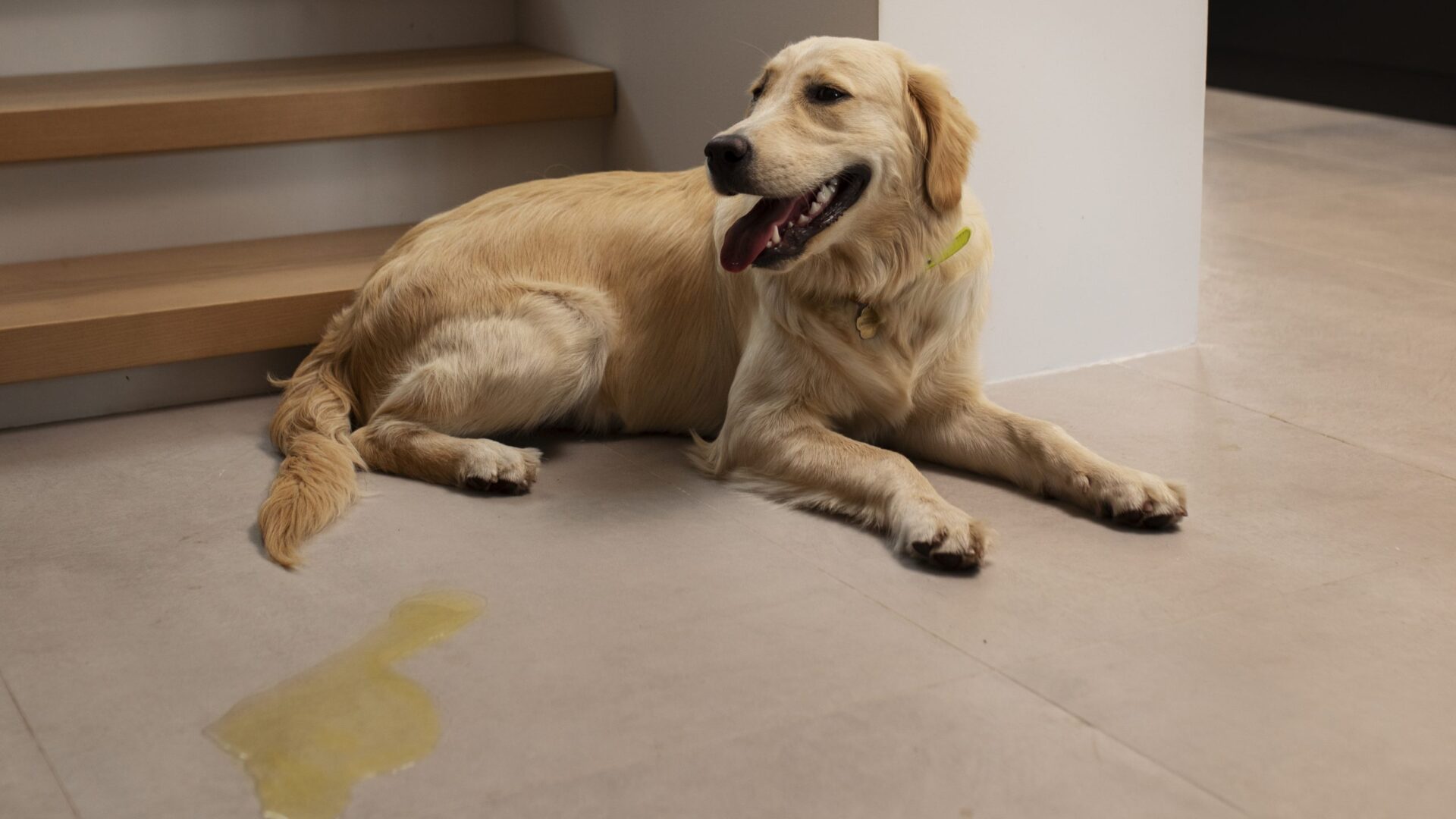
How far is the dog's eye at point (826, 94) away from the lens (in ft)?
7.89

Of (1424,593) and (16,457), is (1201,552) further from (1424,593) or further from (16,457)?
(16,457)

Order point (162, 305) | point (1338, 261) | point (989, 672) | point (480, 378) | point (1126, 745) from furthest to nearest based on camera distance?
point (1338, 261) < point (162, 305) < point (480, 378) < point (989, 672) < point (1126, 745)

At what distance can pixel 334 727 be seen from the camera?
1858 mm

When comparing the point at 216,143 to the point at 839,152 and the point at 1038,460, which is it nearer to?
the point at 839,152

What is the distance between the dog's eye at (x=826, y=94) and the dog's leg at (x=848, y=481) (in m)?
0.57

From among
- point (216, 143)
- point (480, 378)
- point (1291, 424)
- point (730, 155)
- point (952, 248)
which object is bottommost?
point (1291, 424)

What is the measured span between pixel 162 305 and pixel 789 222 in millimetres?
1460

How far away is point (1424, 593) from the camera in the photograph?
7.07 feet

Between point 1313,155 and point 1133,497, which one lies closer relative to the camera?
point 1133,497

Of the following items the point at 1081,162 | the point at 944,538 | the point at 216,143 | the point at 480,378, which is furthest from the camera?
the point at 216,143

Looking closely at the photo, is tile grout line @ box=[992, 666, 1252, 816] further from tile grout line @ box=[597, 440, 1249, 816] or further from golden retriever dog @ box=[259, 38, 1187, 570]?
golden retriever dog @ box=[259, 38, 1187, 570]

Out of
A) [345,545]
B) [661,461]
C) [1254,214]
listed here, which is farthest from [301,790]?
[1254,214]

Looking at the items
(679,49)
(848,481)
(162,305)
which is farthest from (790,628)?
(679,49)

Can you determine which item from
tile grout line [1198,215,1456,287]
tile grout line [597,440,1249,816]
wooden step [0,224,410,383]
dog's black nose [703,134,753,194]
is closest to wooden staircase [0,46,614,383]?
wooden step [0,224,410,383]
